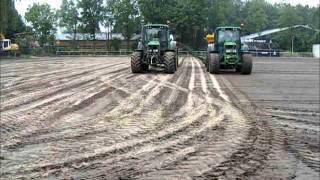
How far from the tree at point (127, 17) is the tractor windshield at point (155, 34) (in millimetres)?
54998

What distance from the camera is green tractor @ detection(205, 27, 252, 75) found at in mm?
25344

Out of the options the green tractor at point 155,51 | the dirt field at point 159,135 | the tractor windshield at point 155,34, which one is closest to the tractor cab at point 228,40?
the green tractor at point 155,51

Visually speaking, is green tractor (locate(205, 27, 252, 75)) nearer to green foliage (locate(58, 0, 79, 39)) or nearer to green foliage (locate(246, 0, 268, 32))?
green foliage (locate(58, 0, 79, 39))

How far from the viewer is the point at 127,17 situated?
8119 centimetres

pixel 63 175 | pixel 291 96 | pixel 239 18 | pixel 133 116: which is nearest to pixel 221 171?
pixel 63 175

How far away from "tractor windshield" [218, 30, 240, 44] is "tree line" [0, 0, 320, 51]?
40.4 m

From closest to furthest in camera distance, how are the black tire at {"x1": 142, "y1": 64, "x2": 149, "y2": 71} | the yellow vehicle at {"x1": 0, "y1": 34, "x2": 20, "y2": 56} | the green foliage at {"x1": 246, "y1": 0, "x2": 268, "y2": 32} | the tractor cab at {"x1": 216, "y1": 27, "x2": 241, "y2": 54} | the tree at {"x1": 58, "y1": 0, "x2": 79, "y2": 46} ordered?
the tractor cab at {"x1": 216, "y1": 27, "x2": 241, "y2": 54}, the black tire at {"x1": 142, "y1": 64, "x2": 149, "y2": 71}, the yellow vehicle at {"x1": 0, "y1": 34, "x2": 20, "y2": 56}, the tree at {"x1": 58, "y1": 0, "x2": 79, "y2": 46}, the green foliage at {"x1": 246, "y1": 0, "x2": 268, "y2": 32}

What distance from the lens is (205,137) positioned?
8.77 m

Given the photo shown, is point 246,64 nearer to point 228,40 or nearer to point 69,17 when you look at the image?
point 228,40

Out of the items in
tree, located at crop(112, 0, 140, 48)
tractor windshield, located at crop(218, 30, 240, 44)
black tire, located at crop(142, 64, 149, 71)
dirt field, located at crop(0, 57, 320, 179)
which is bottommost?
dirt field, located at crop(0, 57, 320, 179)

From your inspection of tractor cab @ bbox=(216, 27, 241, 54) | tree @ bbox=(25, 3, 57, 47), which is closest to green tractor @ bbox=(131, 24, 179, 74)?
tractor cab @ bbox=(216, 27, 241, 54)

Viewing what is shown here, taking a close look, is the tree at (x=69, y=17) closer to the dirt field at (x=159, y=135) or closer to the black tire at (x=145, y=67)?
the black tire at (x=145, y=67)

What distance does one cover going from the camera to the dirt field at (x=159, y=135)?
6.74 metres

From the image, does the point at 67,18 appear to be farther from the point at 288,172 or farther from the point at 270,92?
the point at 288,172
